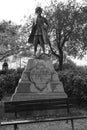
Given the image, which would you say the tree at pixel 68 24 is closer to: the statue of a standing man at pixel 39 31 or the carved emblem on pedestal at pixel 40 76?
the statue of a standing man at pixel 39 31

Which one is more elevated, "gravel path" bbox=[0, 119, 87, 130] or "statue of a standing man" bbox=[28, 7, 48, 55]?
"statue of a standing man" bbox=[28, 7, 48, 55]

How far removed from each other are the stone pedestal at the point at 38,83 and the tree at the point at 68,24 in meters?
11.9

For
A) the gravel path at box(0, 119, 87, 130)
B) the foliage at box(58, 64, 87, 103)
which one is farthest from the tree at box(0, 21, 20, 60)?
the gravel path at box(0, 119, 87, 130)

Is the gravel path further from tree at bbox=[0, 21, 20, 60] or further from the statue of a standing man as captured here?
tree at bbox=[0, 21, 20, 60]

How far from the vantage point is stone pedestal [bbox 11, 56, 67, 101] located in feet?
25.3

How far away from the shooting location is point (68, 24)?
20172 mm

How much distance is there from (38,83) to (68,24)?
1332 cm

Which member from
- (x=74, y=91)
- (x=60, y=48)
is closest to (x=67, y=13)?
(x=60, y=48)

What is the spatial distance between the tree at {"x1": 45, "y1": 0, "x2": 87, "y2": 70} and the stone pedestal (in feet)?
38.9

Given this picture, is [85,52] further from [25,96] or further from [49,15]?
[25,96]

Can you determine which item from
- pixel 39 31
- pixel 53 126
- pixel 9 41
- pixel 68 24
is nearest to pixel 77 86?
pixel 39 31

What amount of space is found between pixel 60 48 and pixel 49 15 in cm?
359

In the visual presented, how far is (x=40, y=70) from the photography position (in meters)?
8.23

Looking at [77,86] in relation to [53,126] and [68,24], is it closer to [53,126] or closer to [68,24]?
[53,126]
